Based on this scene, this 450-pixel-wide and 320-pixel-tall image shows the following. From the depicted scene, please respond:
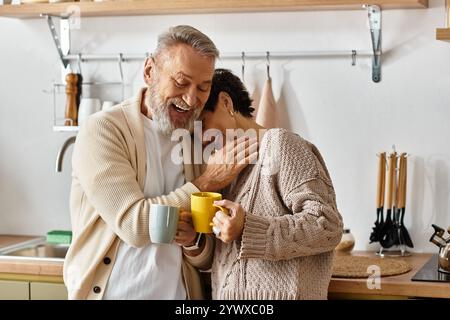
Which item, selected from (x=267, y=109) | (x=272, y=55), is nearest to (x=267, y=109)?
(x=267, y=109)

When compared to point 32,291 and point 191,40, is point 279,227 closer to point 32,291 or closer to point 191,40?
point 191,40

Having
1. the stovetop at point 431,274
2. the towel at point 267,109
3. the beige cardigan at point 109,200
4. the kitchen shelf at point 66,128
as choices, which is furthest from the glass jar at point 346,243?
the kitchen shelf at point 66,128

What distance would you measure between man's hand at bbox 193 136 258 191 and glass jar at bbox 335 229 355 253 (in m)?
0.69

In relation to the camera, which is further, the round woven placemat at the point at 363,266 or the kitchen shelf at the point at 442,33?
the kitchen shelf at the point at 442,33

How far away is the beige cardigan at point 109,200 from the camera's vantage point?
5.64ft

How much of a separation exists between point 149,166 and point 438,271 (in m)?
0.77

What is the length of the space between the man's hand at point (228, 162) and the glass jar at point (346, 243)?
689 millimetres

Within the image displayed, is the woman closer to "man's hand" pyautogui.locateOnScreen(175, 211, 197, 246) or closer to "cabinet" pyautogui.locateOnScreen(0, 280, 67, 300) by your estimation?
"man's hand" pyautogui.locateOnScreen(175, 211, 197, 246)

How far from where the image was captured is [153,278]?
70.6 inches

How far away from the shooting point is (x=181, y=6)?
2.39 metres

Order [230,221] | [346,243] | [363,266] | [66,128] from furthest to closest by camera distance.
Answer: [66,128], [346,243], [363,266], [230,221]

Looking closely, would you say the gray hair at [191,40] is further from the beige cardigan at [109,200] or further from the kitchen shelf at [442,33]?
the kitchen shelf at [442,33]

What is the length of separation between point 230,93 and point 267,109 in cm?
61
